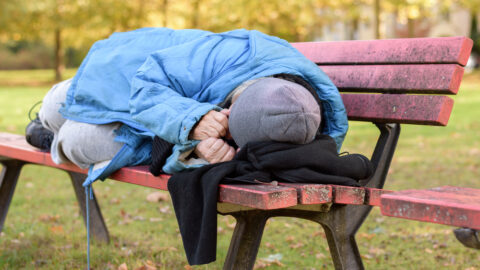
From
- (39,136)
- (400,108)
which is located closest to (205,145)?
(400,108)

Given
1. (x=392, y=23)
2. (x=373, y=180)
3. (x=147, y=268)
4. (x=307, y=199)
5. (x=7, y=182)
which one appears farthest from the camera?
(x=392, y=23)

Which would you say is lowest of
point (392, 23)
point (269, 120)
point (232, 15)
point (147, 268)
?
point (392, 23)

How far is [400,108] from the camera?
2.89 m

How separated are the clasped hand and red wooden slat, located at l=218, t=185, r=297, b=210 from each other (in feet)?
0.84

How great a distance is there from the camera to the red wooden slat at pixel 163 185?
2000mm

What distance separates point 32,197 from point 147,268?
100 inches

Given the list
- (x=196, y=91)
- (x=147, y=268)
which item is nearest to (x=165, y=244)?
(x=147, y=268)

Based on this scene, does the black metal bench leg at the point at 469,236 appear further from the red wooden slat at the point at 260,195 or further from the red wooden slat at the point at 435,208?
the red wooden slat at the point at 260,195

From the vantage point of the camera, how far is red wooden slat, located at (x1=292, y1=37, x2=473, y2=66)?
9.14 feet

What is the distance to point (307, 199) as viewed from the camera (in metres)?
2.09

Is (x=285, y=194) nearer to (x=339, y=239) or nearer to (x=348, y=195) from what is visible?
(x=348, y=195)

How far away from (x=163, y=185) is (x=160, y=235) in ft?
6.10

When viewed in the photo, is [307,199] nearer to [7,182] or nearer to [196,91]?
[196,91]

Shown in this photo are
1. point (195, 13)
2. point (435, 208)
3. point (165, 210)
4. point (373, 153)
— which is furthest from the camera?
point (195, 13)
